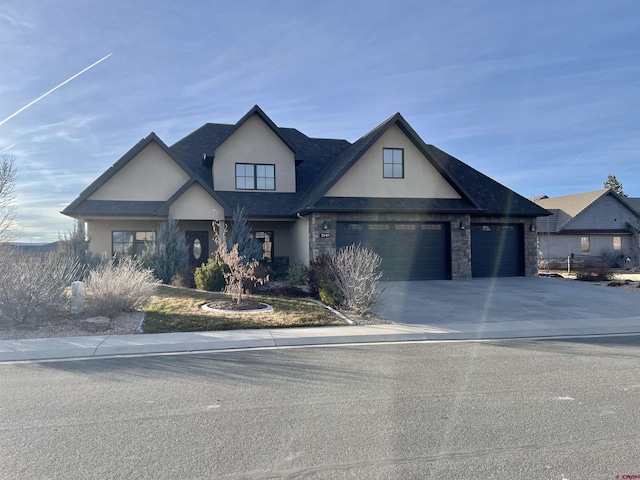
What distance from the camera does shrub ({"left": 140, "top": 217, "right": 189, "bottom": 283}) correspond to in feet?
59.3

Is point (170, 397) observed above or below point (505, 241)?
below

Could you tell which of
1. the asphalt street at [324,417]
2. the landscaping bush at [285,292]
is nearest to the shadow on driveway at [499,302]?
the landscaping bush at [285,292]

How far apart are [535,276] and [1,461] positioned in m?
21.3

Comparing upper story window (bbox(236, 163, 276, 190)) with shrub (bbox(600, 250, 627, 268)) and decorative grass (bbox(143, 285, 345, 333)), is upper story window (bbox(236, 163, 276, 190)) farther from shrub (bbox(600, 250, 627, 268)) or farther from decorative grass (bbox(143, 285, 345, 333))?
shrub (bbox(600, 250, 627, 268))

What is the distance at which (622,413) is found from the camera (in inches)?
205

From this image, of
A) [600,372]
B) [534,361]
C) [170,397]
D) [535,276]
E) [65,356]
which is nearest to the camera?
[170,397]

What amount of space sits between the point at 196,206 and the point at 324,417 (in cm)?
1588

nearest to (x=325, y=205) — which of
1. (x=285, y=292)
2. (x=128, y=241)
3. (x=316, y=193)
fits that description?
(x=316, y=193)

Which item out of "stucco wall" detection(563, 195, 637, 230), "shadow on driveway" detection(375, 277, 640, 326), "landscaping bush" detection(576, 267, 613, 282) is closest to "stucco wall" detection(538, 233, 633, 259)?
"stucco wall" detection(563, 195, 637, 230)

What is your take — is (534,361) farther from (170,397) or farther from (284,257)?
(284,257)

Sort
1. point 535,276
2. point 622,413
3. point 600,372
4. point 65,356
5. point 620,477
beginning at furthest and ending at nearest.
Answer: point 535,276, point 65,356, point 600,372, point 622,413, point 620,477

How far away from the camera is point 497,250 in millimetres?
21156

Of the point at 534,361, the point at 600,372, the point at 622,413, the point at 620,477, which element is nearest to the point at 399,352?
the point at 534,361

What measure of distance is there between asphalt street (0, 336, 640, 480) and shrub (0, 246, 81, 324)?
129 inches
